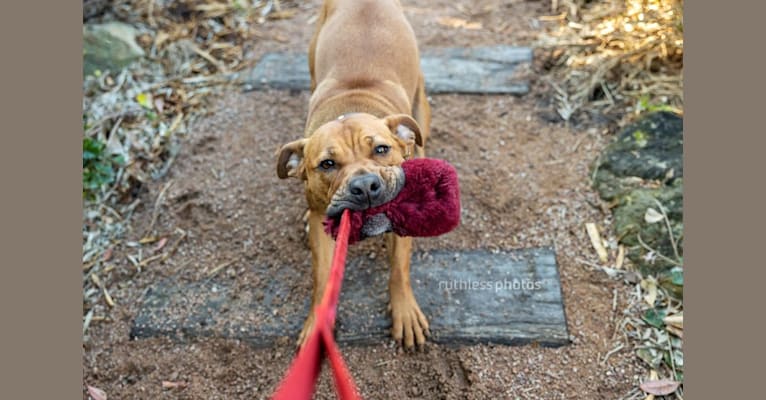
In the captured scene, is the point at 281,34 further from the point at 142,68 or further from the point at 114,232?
the point at 114,232

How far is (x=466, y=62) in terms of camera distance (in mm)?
6621

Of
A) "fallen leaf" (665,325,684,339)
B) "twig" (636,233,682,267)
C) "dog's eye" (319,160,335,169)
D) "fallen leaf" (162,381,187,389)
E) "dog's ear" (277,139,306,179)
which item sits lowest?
"fallen leaf" (162,381,187,389)

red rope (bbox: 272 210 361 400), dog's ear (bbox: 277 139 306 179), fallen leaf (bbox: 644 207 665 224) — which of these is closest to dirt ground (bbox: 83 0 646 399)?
fallen leaf (bbox: 644 207 665 224)

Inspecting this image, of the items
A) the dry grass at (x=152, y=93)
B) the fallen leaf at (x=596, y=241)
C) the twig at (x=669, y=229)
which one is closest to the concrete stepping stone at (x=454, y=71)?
the dry grass at (x=152, y=93)

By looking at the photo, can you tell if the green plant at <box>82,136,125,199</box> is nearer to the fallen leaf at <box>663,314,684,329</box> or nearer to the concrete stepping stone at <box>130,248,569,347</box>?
the concrete stepping stone at <box>130,248,569,347</box>

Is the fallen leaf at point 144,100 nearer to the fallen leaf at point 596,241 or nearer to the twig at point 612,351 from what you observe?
the fallen leaf at point 596,241

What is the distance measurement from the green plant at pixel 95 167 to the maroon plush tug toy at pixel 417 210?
117 inches

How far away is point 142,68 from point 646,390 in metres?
5.37

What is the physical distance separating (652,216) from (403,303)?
1.89 m

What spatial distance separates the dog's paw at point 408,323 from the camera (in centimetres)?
420

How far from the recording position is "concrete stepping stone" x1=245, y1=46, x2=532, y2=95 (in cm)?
632

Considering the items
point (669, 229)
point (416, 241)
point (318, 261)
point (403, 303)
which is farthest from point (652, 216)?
point (318, 261)

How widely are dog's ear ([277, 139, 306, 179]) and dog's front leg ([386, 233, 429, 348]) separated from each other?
69cm

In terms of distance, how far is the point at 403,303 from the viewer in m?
4.29
